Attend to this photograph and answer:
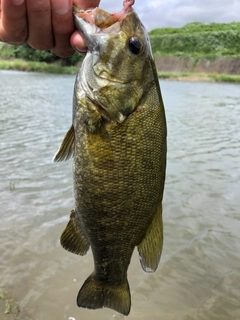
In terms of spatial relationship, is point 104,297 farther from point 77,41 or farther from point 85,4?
point 85,4

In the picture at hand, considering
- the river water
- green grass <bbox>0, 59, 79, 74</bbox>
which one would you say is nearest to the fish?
the river water

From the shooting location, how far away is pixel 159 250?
2.21 meters

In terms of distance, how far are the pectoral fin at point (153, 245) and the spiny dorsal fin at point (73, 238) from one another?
40 centimetres

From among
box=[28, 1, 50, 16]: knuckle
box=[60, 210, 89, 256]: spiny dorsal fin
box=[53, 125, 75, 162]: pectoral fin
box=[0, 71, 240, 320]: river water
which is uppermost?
box=[28, 1, 50, 16]: knuckle

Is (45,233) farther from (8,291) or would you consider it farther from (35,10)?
(35,10)

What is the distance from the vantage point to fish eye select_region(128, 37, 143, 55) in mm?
1974

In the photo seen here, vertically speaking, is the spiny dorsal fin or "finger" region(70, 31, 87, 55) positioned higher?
"finger" region(70, 31, 87, 55)

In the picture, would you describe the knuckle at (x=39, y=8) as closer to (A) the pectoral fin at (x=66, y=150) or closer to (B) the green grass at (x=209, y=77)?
(A) the pectoral fin at (x=66, y=150)

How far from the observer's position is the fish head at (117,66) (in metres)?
1.95

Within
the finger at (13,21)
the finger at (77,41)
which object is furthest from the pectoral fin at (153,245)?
the finger at (13,21)

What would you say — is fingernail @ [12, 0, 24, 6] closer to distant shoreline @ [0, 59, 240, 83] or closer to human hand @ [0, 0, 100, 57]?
human hand @ [0, 0, 100, 57]

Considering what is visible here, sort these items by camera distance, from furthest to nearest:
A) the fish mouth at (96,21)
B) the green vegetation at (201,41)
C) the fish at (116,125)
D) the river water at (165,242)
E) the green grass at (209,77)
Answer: the green vegetation at (201,41), the green grass at (209,77), the river water at (165,242), the fish at (116,125), the fish mouth at (96,21)

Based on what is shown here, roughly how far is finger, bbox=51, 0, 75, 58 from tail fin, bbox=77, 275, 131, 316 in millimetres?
1536

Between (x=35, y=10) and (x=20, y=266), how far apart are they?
13.3ft
